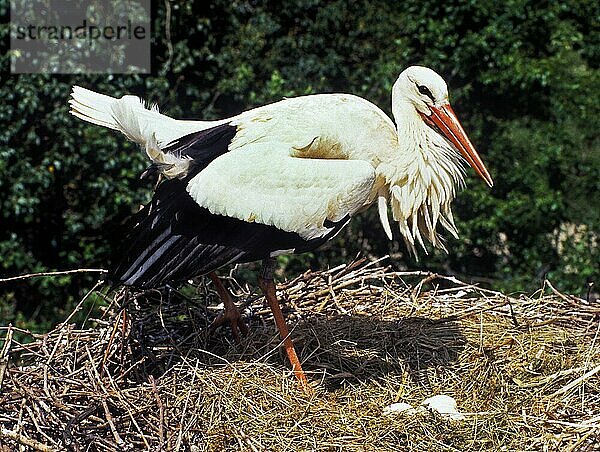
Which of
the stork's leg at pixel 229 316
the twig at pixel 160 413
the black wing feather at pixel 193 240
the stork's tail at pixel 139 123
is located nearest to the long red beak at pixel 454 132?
the black wing feather at pixel 193 240

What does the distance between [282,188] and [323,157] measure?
0.28 metres

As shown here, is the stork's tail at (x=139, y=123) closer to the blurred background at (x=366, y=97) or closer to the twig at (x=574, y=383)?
the twig at (x=574, y=383)

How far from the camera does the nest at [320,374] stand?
374 centimetres

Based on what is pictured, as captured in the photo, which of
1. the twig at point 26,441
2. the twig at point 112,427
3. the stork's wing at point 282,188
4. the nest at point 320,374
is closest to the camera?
the twig at point 26,441

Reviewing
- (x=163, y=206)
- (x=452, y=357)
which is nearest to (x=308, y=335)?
(x=452, y=357)

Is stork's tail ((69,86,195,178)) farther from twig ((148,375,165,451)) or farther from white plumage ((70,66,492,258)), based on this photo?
twig ((148,375,165,451))

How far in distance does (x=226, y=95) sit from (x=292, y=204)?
439cm

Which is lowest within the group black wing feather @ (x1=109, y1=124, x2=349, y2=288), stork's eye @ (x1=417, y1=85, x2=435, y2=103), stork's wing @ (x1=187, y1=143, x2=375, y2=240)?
black wing feather @ (x1=109, y1=124, x2=349, y2=288)

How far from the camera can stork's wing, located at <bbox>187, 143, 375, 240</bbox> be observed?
3979 millimetres

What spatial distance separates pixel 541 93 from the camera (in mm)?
8266

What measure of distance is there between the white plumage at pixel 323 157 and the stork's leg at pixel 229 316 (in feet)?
1.96

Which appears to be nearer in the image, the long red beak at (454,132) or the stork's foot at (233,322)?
the long red beak at (454,132)

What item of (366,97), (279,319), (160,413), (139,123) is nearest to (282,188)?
(279,319)

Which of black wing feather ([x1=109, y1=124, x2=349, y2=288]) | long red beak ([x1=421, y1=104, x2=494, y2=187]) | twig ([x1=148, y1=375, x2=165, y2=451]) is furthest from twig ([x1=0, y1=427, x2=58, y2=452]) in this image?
long red beak ([x1=421, y1=104, x2=494, y2=187])
